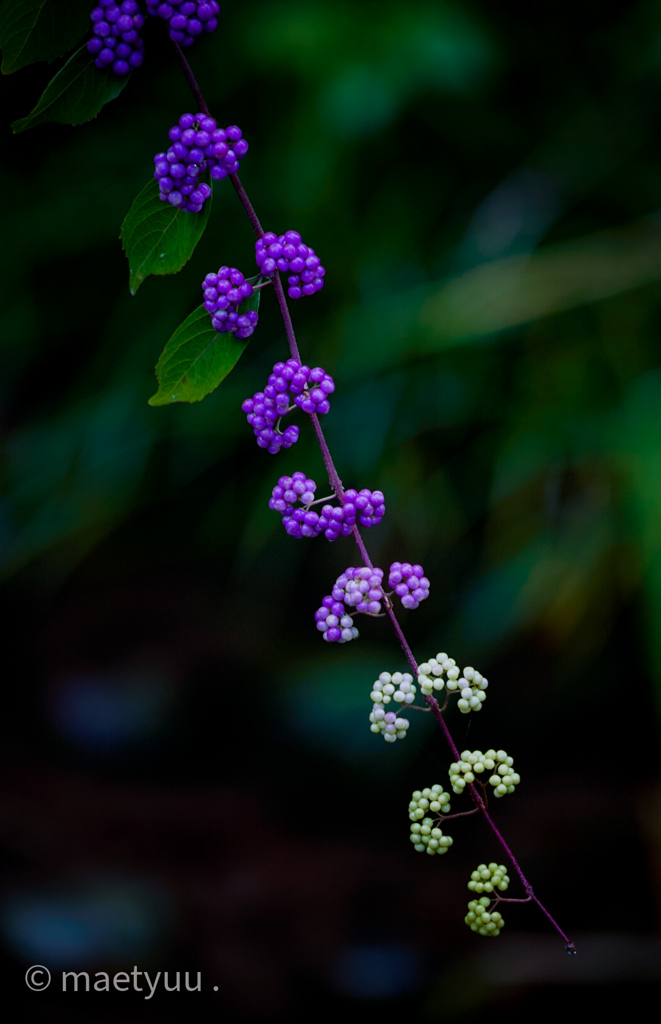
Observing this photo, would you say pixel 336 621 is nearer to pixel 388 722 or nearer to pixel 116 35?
pixel 388 722

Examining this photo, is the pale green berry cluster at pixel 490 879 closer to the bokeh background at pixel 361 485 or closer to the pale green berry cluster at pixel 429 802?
the pale green berry cluster at pixel 429 802

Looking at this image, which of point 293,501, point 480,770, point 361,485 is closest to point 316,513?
point 293,501

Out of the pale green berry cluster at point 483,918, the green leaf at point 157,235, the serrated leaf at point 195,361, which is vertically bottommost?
the pale green berry cluster at point 483,918

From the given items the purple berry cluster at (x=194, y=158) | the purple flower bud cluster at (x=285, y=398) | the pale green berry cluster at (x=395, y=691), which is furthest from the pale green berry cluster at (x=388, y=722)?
the purple berry cluster at (x=194, y=158)

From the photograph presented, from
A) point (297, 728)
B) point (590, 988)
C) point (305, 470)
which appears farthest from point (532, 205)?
point (590, 988)

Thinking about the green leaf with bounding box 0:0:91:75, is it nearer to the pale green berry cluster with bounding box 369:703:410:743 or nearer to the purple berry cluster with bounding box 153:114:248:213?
the purple berry cluster with bounding box 153:114:248:213

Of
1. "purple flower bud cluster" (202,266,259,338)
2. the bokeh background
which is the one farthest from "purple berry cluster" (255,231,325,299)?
the bokeh background
